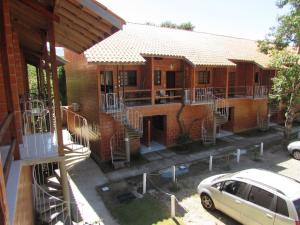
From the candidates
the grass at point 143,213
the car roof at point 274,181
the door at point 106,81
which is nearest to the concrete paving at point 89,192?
the grass at point 143,213

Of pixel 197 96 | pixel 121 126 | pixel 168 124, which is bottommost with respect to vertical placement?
pixel 168 124

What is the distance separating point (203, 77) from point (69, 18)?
14.6 metres

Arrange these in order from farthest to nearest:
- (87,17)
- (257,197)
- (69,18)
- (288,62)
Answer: (288,62) → (257,197) → (69,18) → (87,17)

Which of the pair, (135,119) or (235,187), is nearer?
(235,187)

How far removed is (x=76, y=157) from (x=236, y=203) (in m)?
5.27

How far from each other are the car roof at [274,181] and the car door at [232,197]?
0.27m

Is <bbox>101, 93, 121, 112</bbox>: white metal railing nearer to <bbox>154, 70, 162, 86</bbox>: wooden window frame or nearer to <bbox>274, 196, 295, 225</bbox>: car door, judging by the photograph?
<bbox>154, 70, 162, 86</bbox>: wooden window frame

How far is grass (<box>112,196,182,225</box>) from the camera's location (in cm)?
806

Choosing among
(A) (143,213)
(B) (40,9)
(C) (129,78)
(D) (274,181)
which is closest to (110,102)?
(C) (129,78)

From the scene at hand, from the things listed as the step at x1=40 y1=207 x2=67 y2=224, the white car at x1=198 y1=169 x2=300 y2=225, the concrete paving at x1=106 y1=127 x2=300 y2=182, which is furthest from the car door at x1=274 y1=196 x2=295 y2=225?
the concrete paving at x1=106 y1=127 x2=300 y2=182

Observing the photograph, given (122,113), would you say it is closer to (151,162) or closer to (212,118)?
(151,162)

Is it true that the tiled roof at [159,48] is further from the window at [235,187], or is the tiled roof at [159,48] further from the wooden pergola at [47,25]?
the window at [235,187]

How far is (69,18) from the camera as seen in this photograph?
5.95 metres

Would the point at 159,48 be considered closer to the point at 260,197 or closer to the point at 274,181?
the point at 274,181
